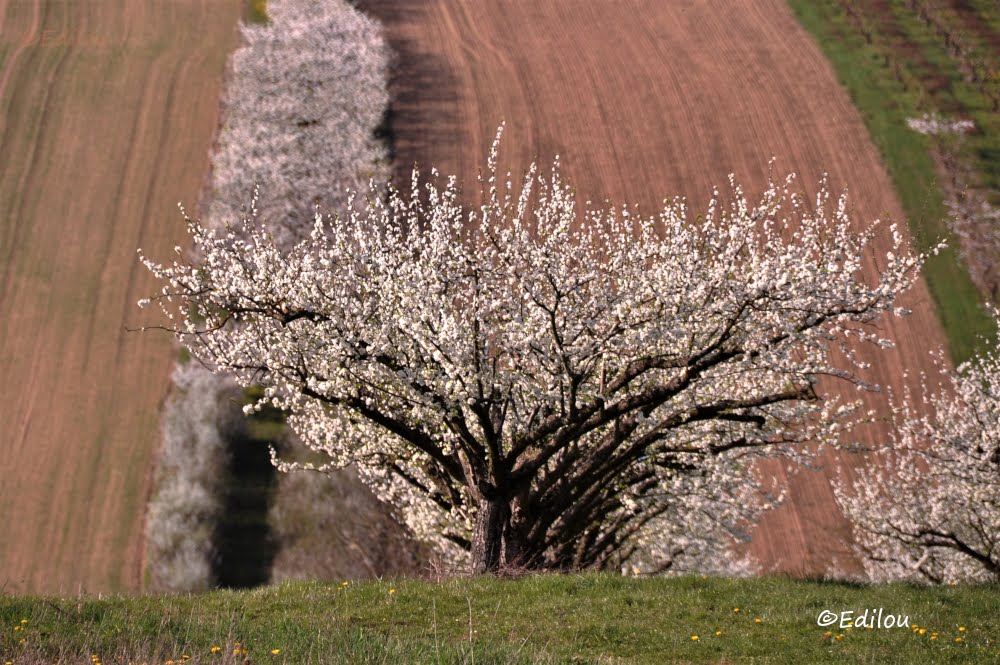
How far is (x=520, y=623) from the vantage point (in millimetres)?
12742

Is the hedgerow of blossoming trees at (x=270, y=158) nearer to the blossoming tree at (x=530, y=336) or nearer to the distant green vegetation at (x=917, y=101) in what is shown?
the blossoming tree at (x=530, y=336)

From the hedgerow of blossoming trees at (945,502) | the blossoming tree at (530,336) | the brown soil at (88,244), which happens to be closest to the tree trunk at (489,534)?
the blossoming tree at (530,336)

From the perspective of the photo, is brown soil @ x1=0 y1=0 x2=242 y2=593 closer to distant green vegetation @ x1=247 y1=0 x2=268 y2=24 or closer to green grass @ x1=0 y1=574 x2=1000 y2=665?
distant green vegetation @ x1=247 y1=0 x2=268 y2=24

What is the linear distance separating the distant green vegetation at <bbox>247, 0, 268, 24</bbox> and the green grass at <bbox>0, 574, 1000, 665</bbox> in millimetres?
40954

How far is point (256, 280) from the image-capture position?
53.8 feet

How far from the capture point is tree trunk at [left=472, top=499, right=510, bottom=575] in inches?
678

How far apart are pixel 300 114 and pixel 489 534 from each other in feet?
101

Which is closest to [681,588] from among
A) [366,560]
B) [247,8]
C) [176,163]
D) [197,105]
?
[366,560]

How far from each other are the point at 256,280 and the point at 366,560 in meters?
13.3

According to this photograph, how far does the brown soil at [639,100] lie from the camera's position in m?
43.1

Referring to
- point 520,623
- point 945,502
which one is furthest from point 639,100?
point 520,623

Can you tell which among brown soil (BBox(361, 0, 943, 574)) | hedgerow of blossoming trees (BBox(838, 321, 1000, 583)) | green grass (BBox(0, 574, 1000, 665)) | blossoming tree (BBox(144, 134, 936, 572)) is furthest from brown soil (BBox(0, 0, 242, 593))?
hedgerow of blossoming trees (BBox(838, 321, 1000, 583))

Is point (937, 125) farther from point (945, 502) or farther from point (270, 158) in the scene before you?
point (270, 158)

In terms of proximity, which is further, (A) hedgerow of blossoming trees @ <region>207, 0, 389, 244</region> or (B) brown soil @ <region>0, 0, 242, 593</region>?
(A) hedgerow of blossoming trees @ <region>207, 0, 389, 244</region>
